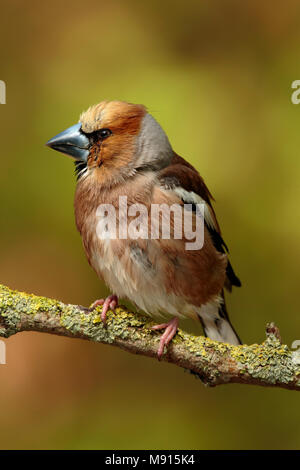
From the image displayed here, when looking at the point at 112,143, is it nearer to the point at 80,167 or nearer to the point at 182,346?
the point at 80,167

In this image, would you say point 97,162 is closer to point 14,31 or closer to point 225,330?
point 225,330

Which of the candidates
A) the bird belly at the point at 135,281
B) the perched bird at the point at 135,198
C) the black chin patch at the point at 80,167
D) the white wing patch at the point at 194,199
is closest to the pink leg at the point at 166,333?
the perched bird at the point at 135,198

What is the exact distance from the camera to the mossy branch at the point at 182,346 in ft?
8.16

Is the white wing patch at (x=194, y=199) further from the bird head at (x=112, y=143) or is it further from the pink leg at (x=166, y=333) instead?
the pink leg at (x=166, y=333)

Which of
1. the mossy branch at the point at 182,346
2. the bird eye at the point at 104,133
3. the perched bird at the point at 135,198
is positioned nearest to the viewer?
the mossy branch at the point at 182,346

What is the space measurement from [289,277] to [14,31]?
2029 millimetres

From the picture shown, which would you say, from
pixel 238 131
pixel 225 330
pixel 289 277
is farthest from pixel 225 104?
pixel 225 330

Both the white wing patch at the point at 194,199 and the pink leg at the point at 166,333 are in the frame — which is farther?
the white wing patch at the point at 194,199

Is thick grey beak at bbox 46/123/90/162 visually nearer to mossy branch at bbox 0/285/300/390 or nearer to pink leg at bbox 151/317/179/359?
mossy branch at bbox 0/285/300/390

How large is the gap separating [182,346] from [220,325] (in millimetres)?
687

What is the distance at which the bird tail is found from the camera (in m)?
3.23

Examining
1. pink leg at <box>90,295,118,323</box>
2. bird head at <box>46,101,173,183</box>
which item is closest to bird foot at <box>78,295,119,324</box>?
pink leg at <box>90,295,118,323</box>

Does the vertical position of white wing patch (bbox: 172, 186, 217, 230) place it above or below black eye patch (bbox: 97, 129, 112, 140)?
below

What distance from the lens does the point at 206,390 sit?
3584 millimetres
